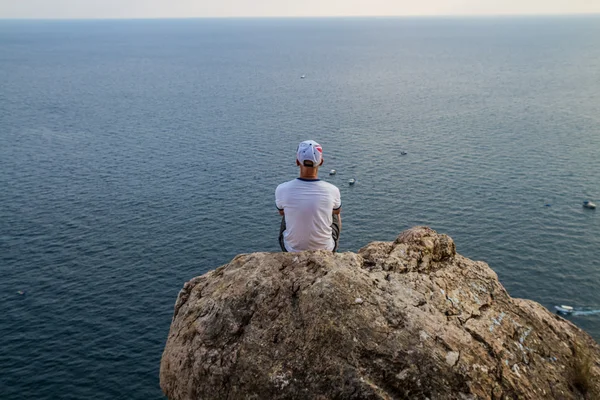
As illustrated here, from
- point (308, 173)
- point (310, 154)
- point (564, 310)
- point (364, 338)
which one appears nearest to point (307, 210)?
point (308, 173)

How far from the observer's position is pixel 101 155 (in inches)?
4577

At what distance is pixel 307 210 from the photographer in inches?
465

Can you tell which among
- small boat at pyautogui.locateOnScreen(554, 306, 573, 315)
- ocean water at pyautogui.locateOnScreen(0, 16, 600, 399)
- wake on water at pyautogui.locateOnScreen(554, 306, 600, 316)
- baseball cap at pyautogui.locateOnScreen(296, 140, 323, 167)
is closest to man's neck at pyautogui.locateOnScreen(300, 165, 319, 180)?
baseball cap at pyautogui.locateOnScreen(296, 140, 323, 167)

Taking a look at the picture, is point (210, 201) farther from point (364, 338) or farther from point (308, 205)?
point (364, 338)

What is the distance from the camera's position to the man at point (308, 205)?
11.8m

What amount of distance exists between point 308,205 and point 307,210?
0.34ft

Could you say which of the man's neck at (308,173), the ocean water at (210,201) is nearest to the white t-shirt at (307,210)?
the man's neck at (308,173)

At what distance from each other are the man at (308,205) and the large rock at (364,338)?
105 centimetres

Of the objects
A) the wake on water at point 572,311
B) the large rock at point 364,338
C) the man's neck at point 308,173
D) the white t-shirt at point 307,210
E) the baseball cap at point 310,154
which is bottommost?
the wake on water at point 572,311

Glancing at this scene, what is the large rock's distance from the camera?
28.6ft

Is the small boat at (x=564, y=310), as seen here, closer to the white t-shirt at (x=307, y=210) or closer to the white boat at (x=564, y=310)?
the white boat at (x=564, y=310)

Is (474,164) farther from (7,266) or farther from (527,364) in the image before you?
(527,364)

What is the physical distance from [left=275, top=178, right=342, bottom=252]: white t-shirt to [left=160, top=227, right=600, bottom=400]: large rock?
1.03 meters

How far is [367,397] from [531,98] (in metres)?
172
